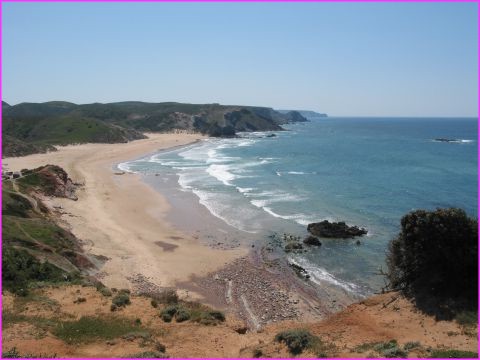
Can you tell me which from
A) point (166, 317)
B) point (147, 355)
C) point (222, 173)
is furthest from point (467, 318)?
point (222, 173)

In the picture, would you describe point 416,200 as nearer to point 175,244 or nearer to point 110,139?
point 175,244

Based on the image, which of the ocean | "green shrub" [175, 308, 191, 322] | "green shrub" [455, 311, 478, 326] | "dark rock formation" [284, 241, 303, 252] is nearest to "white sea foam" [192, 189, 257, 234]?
the ocean

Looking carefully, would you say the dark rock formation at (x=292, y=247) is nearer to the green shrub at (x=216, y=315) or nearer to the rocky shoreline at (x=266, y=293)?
the rocky shoreline at (x=266, y=293)

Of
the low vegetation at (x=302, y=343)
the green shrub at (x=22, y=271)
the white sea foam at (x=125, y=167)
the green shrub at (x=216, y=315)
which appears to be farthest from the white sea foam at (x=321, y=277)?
the white sea foam at (x=125, y=167)

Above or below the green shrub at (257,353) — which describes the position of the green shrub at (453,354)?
above

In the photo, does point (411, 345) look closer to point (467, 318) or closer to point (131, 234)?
point (467, 318)
